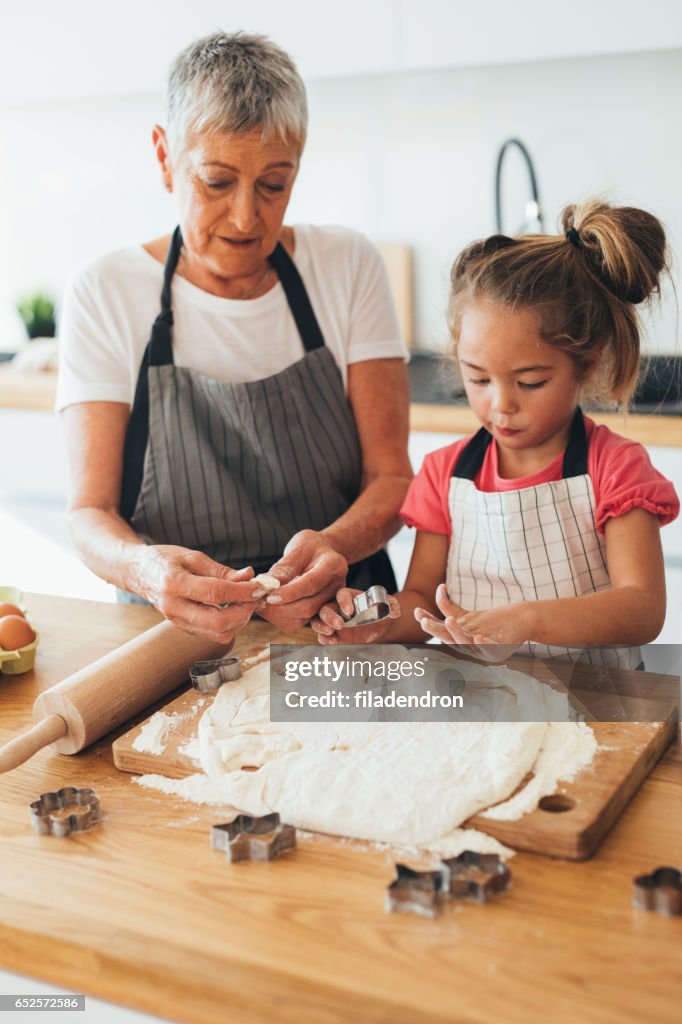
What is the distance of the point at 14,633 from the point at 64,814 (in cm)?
37

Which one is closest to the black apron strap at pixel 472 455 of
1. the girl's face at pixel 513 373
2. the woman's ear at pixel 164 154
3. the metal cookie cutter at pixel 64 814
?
the girl's face at pixel 513 373

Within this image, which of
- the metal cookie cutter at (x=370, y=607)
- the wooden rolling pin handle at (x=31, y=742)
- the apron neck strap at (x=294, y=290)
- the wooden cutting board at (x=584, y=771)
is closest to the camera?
the wooden cutting board at (x=584, y=771)

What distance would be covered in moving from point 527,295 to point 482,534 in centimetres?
31

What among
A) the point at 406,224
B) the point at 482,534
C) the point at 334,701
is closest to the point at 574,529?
the point at 482,534

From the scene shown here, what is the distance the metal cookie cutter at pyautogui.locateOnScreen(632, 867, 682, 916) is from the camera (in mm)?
780

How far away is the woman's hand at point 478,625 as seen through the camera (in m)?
1.05

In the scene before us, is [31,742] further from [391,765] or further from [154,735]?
[391,765]

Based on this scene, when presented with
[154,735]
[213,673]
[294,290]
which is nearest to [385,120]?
[294,290]

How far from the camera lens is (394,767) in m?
0.96

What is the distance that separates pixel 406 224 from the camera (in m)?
3.02

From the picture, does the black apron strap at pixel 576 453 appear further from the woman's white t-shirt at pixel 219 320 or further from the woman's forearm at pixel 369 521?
the woman's white t-shirt at pixel 219 320

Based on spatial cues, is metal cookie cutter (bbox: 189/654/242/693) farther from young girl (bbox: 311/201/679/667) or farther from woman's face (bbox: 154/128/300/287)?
woman's face (bbox: 154/128/300/287)

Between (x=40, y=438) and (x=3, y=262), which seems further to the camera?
(x=3, y=262)

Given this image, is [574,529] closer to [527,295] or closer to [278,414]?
[527,295]
